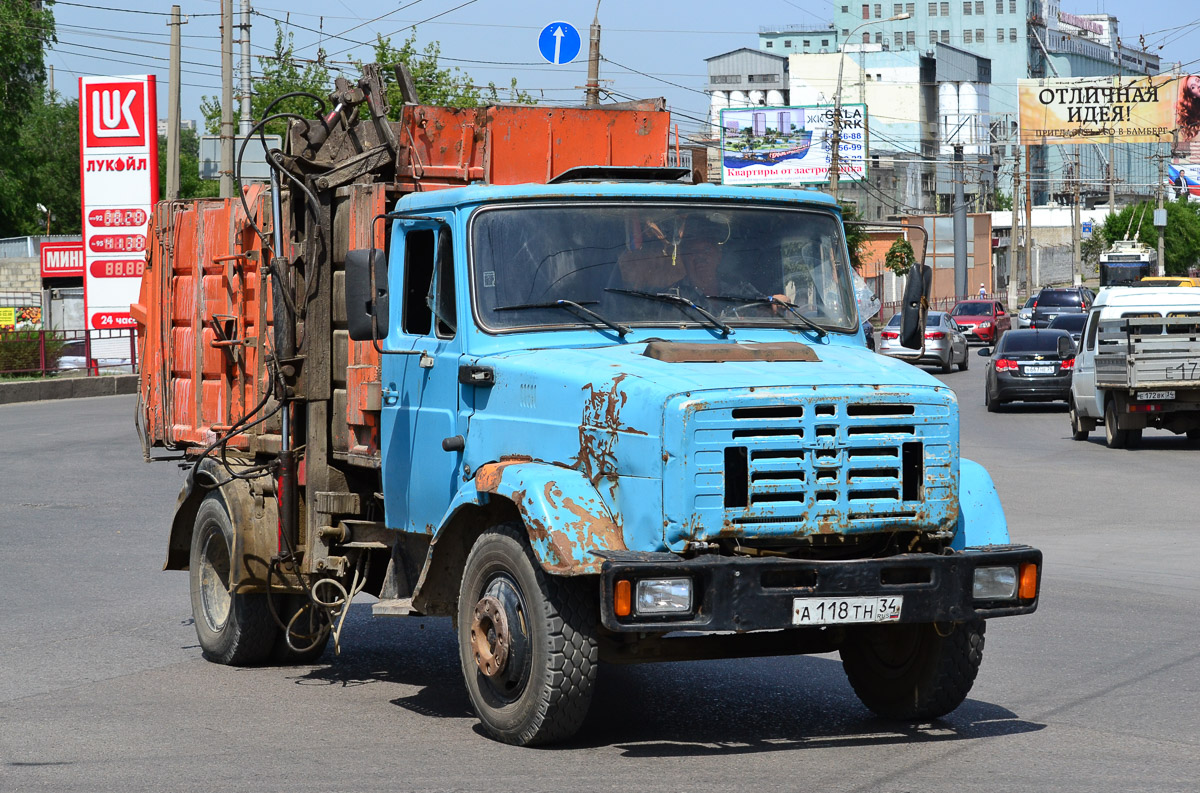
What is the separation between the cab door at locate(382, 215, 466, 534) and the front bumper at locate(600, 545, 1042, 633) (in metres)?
1.46

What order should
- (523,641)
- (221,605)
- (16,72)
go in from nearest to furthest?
(523,641), (221,605), (16,72)

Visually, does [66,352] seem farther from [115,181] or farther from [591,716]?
[591,716]

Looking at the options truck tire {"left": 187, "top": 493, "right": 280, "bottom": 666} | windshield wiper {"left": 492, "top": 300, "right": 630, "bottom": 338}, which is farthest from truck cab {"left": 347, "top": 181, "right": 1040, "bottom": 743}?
truck tire {"left": 187, "top": 493, "right": 280, "bottom": 666}

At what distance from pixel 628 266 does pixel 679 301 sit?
273mm

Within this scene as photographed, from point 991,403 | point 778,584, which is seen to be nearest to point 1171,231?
point 991,403

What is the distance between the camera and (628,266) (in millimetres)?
6977

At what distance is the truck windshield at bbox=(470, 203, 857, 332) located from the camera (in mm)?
6918

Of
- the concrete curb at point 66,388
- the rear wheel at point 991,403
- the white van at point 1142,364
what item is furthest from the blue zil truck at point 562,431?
the concrete curb at point 66,388

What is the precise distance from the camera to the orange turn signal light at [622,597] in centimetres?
581

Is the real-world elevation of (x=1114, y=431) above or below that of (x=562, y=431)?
below

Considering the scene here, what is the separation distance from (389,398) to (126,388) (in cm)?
2857

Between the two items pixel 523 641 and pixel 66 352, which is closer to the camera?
pixel 523 641

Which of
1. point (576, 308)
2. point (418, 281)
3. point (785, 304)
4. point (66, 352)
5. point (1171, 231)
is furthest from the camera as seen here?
point (1171, 231)

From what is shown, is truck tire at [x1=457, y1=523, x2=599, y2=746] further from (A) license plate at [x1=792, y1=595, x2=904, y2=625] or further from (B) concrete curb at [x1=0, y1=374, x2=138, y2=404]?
(B) concrete curb at [x1=0, y1=374, x2=138, y2=404]
